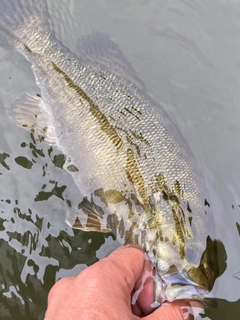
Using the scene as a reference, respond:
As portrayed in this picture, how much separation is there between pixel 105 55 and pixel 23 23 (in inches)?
28.6

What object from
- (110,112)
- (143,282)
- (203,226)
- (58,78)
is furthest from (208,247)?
(58,78)

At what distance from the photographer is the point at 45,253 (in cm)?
289

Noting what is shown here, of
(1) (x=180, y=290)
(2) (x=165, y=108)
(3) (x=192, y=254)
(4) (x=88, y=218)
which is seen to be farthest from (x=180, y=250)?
(2) (x=165, y=108)

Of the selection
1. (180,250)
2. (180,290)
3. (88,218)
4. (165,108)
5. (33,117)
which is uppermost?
(165,108)

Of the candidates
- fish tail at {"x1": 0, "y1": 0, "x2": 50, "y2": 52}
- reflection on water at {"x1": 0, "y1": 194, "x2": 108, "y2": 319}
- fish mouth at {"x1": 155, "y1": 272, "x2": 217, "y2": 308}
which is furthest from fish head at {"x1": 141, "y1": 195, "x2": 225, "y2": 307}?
fish tail at {"x1": 0, "y1": 0, "x2": 50, "y2": 52}

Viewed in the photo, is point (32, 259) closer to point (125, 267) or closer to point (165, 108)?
point (125, 267)

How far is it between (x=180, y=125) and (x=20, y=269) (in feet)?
5.51

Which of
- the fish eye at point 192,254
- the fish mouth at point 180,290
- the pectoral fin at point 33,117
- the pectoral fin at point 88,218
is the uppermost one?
the fish eye at point 192,254

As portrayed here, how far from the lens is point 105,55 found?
123 inches

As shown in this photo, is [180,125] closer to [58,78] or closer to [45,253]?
[58,78]

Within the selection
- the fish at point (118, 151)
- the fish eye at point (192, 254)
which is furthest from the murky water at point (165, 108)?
the fish eye at point (192, 254)

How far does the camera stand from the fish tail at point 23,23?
3.21 meters

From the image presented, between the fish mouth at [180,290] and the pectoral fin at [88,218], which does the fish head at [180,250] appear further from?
the pectoral fin at [88,218]

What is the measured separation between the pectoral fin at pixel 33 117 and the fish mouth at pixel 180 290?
138 centimetres
